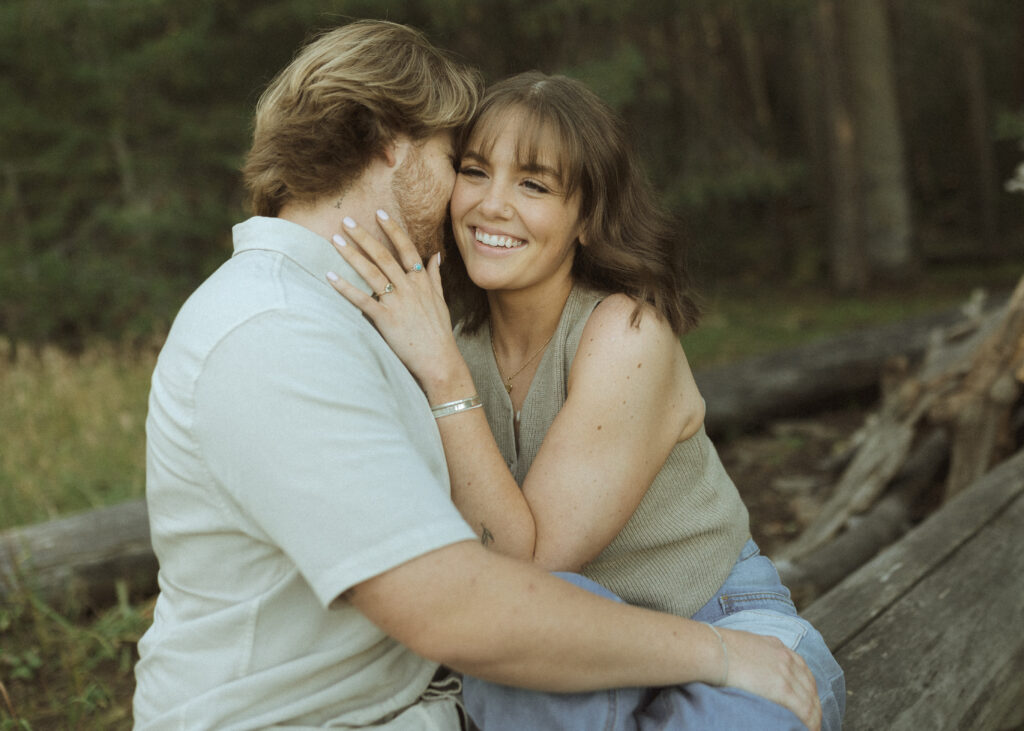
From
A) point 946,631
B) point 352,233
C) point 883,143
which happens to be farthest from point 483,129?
point 883,143

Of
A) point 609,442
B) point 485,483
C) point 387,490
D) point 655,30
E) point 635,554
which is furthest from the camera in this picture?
point 655,30

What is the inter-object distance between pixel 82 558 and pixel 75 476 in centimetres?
120

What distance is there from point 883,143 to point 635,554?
12.3 meters

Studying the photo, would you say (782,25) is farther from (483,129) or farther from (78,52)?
(483,129)

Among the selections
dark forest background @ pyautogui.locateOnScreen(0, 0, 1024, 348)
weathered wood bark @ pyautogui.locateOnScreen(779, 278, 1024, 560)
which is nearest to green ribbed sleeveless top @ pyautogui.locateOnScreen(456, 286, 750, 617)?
weathered wood bark @ pyautogui.locateOnScreen(779, 278, 1024, 560)

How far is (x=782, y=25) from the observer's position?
16.6 m

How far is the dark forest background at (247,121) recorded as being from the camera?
8.83 m

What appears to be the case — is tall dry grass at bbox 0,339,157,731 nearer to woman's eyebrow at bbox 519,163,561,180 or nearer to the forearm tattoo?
the forearm tattoo

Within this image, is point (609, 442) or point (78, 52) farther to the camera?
point (78, 52)

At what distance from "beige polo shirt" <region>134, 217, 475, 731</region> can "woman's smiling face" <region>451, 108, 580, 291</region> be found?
2.07 ft

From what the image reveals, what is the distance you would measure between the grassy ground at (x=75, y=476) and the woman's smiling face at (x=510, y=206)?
1748mm

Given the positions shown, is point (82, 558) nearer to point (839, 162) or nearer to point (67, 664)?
point (67, 664)

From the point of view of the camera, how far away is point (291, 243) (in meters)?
1.79

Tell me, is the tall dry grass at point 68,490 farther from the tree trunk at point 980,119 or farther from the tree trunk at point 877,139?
the tree trunk at point 980,119
